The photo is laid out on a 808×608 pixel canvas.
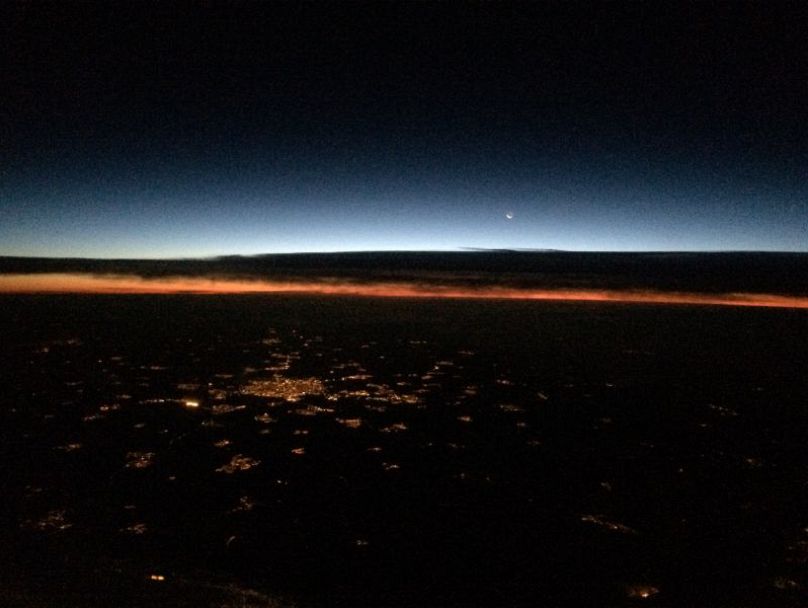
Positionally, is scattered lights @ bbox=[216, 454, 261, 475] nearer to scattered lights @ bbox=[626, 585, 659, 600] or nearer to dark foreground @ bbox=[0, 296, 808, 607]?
dark foreground @ bbox=[0, 296, 808, 607]

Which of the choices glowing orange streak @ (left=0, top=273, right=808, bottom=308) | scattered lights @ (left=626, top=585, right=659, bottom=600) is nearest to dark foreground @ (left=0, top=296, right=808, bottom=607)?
scattered lights @ (left=626, top=585, right=659, bottom=600)

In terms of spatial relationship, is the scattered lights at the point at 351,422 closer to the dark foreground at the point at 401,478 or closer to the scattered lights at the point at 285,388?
the dark foreground at the point at 401,478

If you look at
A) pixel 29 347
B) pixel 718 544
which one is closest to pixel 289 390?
pixel 718 544

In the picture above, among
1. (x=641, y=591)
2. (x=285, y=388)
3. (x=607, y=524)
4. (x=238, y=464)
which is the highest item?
(x=285, y=388)

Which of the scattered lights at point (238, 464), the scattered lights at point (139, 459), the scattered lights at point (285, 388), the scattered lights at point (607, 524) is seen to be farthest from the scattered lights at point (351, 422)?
the scattered lights at point (607, 524)

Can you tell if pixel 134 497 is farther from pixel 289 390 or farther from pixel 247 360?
pixel 247 360

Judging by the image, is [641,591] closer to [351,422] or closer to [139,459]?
[351,422]

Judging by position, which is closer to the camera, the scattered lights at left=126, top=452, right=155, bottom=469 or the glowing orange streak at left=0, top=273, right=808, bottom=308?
the scattered lights at left=126, top=452, right=155, bottom=469

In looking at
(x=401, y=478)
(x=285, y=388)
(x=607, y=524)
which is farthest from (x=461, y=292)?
(x=607, y=524)
